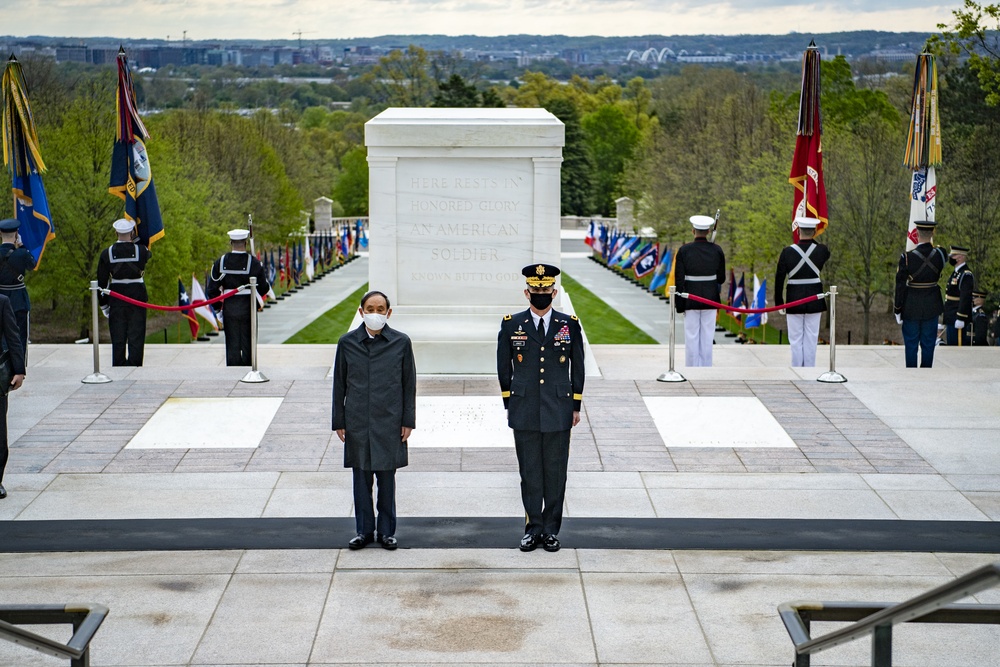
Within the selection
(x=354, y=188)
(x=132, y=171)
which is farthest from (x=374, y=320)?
(x=354, y=188)

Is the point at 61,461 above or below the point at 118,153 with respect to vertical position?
below

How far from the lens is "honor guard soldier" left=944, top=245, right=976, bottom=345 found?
1582 centimetres

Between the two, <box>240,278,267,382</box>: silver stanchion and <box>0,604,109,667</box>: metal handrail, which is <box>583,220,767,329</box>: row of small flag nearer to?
<box>240,278,267,382</box>: silver stanchion

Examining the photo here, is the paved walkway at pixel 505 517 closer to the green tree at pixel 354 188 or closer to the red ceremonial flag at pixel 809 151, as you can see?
the red ceremonial flag at pixel 809 151

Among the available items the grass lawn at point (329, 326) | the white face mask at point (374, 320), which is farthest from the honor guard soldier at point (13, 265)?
the grass lawn at point (329, 326)

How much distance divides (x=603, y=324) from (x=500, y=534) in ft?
91.7

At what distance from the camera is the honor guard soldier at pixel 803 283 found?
44.2 ft

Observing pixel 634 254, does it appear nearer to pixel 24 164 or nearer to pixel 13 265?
pixel 24 164

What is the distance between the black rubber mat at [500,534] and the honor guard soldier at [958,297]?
794 cm

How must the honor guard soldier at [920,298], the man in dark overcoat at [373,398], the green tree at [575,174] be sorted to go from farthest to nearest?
the green tree at [575,174], the honor guard soldier at [920,298], the man in dark overcoat at [373,398]

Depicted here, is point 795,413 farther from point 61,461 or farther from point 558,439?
point 61,461

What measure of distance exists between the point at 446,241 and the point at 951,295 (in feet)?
22.1

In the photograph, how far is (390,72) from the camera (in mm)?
117688

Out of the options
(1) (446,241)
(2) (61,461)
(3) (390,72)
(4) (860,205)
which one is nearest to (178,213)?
(4) (860,205)
